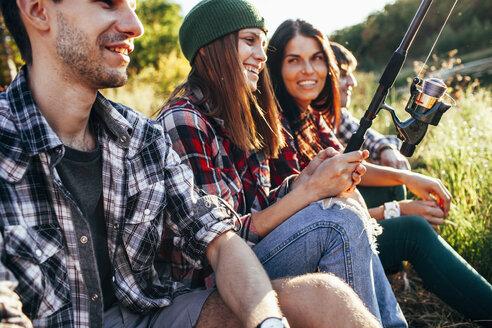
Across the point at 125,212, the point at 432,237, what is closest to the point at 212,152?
the point at 125,212

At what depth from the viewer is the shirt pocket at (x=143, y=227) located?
1.77 m

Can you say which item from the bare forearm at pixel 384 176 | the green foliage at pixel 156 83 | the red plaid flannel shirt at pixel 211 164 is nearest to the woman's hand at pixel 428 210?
the bare forearm at pixel 384 176

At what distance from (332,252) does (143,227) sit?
858 mm

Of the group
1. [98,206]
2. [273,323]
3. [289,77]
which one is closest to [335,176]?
[273,323]

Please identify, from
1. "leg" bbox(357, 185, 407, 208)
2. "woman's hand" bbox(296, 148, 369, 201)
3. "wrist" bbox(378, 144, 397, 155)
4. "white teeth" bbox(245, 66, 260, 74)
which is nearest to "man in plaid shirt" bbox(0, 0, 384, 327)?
"woman's hand" bbox(296, 148, 369, 201)

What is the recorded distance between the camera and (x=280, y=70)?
3.38 metres

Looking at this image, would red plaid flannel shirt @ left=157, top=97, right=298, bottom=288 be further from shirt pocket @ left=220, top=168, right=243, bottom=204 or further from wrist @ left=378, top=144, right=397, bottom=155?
wrist @ left=378, top=144, right=397, bottom=155

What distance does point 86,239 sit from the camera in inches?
63.4

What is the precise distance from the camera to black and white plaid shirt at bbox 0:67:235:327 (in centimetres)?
145

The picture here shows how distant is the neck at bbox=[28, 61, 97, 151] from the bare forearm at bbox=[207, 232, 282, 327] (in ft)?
2.44

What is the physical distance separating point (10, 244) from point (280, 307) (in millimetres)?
1007

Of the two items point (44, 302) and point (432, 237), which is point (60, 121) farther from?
point (432, 237)

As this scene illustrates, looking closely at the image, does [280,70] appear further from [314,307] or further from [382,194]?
[314,307]

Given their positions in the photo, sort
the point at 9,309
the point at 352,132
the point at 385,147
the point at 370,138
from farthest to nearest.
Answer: the point at 352,132 < the point at 370,138 < the point at 385,147 < the point at 9,309
